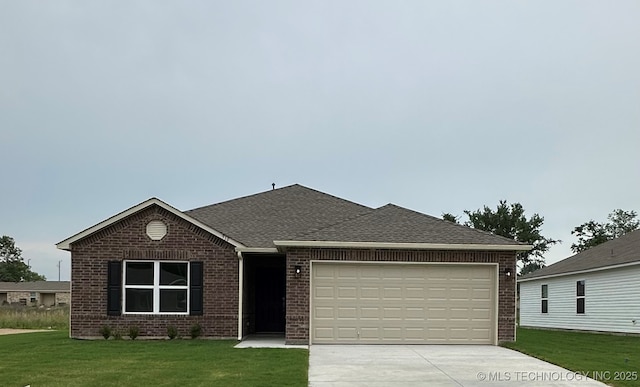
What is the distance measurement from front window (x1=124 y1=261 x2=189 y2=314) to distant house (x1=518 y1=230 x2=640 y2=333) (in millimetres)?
13805

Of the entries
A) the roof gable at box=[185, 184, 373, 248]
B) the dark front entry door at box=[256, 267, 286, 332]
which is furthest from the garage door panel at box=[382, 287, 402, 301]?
the dark front entry door at box=[256, 267, 286, 332]

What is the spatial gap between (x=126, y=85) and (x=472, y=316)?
1207cm

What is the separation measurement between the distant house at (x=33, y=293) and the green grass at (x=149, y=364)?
47.4 metres

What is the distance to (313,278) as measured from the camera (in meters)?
16.0

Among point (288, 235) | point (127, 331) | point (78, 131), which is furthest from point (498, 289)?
point (78, 131)

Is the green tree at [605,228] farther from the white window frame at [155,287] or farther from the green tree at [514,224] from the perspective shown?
the white window frame at [155,287]

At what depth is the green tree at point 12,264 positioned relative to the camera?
264ft

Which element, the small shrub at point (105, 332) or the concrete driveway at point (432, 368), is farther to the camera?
the small shrub at point (105, 332)

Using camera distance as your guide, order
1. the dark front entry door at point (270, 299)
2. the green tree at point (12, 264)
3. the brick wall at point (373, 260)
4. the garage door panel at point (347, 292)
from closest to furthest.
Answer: the brick wall at point (373, 260) → the garage door panel at point (347, 292) → the dark front entry door at point (270, 299) → the green tree at point (12, 264)

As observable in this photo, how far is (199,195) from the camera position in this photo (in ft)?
90.5

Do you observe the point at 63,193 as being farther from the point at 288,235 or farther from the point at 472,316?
the point at 472,316

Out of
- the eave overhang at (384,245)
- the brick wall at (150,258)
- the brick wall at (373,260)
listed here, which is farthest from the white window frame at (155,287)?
the eave overhang at (384,245)

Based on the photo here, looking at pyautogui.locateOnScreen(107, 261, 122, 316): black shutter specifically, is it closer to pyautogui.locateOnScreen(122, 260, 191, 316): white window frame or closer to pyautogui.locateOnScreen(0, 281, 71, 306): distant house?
pyautogui.locateOnScreen(122, 260, 191, 316): white window frame

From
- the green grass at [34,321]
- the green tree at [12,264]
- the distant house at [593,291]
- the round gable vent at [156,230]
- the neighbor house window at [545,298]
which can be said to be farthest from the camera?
the green tree at [12,264]
